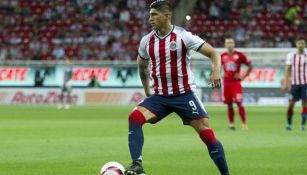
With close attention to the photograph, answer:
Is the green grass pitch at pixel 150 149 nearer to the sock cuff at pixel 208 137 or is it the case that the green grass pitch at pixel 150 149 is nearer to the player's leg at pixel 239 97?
the player's leg at pixel 239 97

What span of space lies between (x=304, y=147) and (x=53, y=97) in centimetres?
2518

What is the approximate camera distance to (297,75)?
68.2 feet

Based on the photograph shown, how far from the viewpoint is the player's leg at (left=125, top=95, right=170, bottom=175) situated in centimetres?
953

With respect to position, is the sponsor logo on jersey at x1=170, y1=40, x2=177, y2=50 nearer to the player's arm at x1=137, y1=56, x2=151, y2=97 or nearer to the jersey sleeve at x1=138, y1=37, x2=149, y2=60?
the jersey sleeve at x1=138, y1=37, x2=149, y2=60

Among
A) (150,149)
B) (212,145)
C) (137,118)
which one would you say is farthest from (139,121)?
(150,149)

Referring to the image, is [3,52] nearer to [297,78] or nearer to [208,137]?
[297,78]

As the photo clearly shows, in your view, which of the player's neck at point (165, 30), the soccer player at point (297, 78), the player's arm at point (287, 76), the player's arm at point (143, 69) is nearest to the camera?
the player's neck at point (165, 30)

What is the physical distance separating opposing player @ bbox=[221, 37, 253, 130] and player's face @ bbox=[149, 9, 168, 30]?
37.4 feet

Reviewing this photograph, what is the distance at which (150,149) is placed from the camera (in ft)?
→ 48.6

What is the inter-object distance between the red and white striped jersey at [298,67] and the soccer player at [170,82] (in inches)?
442

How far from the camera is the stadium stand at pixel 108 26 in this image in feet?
140

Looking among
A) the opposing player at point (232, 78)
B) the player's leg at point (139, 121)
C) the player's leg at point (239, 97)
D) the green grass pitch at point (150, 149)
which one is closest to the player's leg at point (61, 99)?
the green grass pitch at point (150, 149)

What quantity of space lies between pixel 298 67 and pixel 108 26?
2470 centimetres

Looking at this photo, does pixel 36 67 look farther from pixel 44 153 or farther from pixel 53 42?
pixel 44 153
